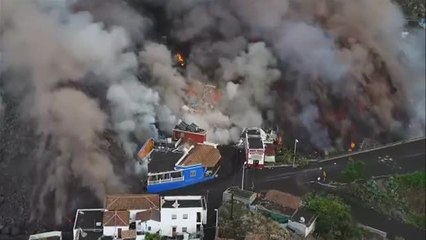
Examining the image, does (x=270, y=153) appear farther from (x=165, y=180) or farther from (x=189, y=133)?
(x=165, y=180)

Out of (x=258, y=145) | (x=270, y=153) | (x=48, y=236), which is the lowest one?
(x=48, y=236)

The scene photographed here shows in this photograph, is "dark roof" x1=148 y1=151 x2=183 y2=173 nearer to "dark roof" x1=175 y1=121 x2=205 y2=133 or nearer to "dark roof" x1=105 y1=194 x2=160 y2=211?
"dark roof" x1=175 y1=121 x2=205 y2=133

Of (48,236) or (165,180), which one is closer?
(48,236)

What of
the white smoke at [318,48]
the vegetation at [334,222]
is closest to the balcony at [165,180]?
the white smoke at [318,48]

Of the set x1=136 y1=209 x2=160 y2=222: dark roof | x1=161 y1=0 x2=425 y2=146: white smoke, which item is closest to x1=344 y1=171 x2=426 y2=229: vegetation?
x1=161 y1=0 x2=425 y2=146: white smoke

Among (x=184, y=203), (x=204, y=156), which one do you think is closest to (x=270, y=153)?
(x=204, y=156)

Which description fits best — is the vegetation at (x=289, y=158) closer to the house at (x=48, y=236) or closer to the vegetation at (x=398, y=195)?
the vegetation at (x=398, y=195)

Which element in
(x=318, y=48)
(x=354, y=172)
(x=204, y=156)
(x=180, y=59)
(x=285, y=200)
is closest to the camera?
(x=285, y=200)

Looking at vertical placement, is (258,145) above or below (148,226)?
above
